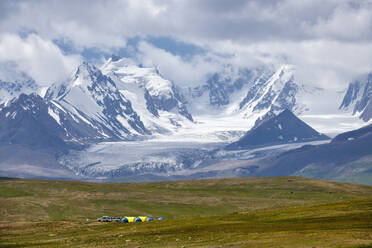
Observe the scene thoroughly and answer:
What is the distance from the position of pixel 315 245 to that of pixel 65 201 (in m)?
134

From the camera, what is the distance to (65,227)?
12394 centimetres

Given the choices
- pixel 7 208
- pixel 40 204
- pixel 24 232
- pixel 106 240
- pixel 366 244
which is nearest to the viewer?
pixel 366 244

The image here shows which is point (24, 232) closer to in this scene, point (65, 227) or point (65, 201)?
point (65, 227)

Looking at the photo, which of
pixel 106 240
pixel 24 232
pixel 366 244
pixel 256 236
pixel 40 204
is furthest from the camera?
pixel 40 204

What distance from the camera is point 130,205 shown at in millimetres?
196250

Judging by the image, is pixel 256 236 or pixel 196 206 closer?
pixel 256 236

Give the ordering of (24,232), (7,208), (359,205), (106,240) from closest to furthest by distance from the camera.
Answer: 1. (106,240)
2. (24,232)
3. (359,205)
4. (7,208)

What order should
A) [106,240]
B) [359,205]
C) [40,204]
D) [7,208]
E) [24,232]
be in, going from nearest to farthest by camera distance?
[106,240]
[24,232]
[359,205]
[7,208]
[40,204]

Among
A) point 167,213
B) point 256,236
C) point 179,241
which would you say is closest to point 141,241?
point 179,241

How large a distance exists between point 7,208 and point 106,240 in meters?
88.1

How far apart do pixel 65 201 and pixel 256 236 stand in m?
121

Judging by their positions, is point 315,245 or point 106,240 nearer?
point 315,245

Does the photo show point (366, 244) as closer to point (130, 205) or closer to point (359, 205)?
point (359, 205)

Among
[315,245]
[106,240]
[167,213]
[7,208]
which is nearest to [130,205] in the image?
[167,213]
